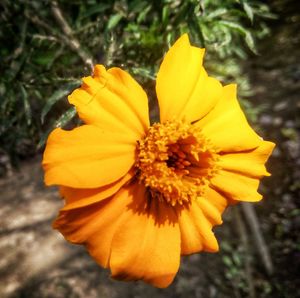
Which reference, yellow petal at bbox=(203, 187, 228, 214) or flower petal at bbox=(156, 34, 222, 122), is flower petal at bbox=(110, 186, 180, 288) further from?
flower petal at bbox=(156, 34, 222, 122)

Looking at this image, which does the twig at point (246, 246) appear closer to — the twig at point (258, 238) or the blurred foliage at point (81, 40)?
the twig at point (258, 238)

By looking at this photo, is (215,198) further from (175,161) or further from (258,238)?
(258,238)

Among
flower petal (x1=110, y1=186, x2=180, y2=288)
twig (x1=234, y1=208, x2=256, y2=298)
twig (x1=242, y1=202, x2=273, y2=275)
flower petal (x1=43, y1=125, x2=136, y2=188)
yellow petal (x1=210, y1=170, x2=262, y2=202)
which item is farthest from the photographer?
twig (x1=242, y1=202, x2=273, y2=275)

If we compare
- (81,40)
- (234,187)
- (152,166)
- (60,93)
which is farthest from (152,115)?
(152,166)

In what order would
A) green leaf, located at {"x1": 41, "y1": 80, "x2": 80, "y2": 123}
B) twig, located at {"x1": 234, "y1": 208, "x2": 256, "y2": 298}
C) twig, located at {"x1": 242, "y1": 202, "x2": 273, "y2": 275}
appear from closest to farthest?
green leaf, located at {"x1": 41, "y1": 80, "x2": 80, "y2": 123} < twig, located at {"x1": 234, "y1": 208, "x2": 256, "y2": 298} < twig, located at {"x1": 242, "y1": 202, "x2": 273, "y2": 275}

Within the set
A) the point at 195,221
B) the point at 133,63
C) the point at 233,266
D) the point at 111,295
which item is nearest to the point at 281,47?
the point at 233,266

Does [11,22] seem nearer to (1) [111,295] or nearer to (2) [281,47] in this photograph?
(1) [111,295]

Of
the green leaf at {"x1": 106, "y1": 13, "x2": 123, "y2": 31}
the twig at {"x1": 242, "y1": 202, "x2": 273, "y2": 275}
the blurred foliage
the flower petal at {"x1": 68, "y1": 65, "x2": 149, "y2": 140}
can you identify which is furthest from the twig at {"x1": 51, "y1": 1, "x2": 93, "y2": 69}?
the twig at {"x1": 242, "y1": 202, "x2": 273, "y2": 275}

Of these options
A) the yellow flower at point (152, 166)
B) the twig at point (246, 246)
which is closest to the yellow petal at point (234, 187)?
the yellow flower at point (152, 166)
